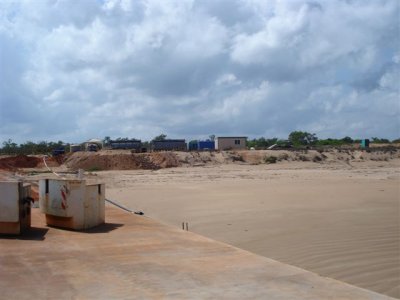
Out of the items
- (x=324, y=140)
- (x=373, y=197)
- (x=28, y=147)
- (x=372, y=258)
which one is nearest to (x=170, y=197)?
(x=373, y=197)

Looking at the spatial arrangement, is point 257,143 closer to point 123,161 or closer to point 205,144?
point 205,144

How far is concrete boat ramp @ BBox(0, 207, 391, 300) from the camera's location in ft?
18.6

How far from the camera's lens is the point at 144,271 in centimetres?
679

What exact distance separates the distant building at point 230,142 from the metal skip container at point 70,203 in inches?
2634

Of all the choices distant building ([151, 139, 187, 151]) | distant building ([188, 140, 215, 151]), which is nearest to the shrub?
distant building ([151, 139, 187, 151])

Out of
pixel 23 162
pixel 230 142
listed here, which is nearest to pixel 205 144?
pixel 230 142

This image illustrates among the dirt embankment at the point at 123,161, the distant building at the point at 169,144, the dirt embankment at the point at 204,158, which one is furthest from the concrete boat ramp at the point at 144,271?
the distant building at the point at 169,144

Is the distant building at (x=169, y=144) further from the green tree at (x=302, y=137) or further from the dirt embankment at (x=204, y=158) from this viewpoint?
the green tree at (x=302, y=137)

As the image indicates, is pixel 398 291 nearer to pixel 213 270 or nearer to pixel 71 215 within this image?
pixel 213 270

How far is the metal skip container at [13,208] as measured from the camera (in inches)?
370

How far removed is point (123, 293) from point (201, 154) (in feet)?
170

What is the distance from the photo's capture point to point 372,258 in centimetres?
948

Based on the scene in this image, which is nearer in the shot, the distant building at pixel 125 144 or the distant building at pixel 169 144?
the distant building at pixel 169 144

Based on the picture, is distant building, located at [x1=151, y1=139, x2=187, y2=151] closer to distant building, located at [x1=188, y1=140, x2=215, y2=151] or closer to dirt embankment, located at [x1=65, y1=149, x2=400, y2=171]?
distant building, located at [x1=188, y1=140, x2=215, y2=151]
